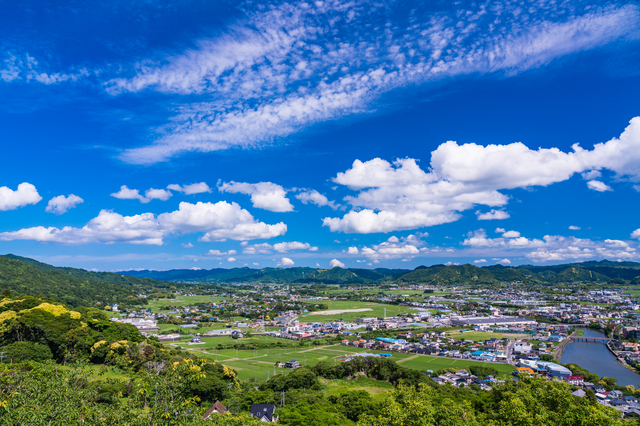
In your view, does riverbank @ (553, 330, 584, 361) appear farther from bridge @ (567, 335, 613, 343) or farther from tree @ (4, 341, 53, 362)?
tree @ (4, 341, 53, 362)

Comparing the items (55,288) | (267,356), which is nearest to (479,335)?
(267,356)

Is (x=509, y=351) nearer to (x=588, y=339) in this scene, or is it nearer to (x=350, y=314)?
(x=588, y=339)

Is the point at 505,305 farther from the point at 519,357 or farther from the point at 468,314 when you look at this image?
the point at 519,357

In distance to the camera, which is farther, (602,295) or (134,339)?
(602,295)

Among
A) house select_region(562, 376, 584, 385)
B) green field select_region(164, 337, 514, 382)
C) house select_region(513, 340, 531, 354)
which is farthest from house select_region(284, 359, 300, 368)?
house select_region(513, 340, 531, 354)

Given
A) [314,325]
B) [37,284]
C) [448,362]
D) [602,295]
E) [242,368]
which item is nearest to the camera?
[242,368]

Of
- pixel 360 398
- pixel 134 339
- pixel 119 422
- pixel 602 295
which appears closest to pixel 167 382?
pixel 119 422
